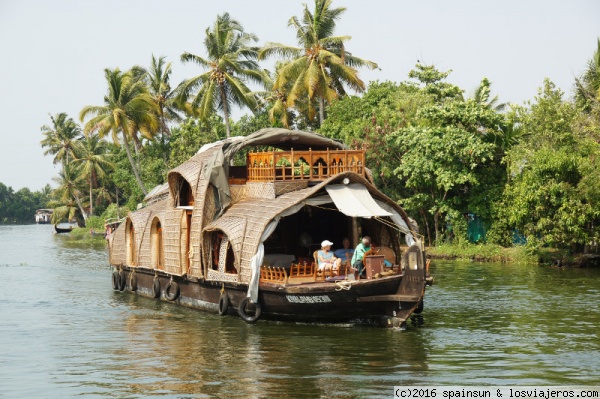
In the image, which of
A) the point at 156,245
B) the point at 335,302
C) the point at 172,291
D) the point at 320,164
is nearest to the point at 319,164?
the point at 320,164

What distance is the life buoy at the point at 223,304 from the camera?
14.4 metres

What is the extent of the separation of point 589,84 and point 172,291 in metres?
18.3

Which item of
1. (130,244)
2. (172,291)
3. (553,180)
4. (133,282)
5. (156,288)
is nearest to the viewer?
(172,291)

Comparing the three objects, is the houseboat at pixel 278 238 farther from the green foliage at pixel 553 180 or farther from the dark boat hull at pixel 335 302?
the green foliage at pixel 553 180

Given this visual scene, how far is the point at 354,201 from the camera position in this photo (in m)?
13.3

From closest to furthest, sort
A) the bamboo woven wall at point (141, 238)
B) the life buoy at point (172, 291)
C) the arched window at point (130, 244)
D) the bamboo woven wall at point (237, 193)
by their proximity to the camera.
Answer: the bamboo woven wall at point (237, 193) → the life buoy at point (172, 291) → the bamboo woven wall at point (141, 238) → the arched window at point (130, 244)

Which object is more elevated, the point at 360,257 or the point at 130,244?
Answer: the point at 130,244

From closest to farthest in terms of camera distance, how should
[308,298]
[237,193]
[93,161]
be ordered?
[308,298] → [237,193] → [93,161]

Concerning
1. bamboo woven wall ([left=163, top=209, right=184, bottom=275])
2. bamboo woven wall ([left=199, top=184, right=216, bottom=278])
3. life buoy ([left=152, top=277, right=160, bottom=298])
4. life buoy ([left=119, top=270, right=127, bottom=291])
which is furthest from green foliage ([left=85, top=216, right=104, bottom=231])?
bamboo woven wall ([left=199, top=184, right=216, bottom=278])

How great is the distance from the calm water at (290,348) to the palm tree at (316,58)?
42.9 ft

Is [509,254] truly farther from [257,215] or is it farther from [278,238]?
[257,215]

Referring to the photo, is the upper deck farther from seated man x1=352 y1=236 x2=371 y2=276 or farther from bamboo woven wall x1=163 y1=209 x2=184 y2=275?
bamboo woven wall x1=163 y1=209 x2=184 y2=275

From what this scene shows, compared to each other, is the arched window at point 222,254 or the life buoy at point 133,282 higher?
the arched window at point 222,254

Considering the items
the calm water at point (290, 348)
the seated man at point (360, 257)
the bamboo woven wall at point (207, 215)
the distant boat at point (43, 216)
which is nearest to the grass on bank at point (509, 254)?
the calm water at point (290, 348)
